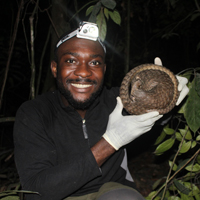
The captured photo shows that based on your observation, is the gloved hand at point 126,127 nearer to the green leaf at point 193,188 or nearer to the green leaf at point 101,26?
the green leaf at point 101,26

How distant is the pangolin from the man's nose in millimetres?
414

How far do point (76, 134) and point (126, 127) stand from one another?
0.55 m

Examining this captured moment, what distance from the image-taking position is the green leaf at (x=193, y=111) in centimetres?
153

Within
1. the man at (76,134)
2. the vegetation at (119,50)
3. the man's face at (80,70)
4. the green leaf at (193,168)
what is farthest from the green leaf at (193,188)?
→ the man's face at (80,70)

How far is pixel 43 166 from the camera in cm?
160

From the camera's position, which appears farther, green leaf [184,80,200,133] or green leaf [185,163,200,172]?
green leaf [185,163,200,172]

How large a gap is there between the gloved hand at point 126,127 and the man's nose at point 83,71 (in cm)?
41

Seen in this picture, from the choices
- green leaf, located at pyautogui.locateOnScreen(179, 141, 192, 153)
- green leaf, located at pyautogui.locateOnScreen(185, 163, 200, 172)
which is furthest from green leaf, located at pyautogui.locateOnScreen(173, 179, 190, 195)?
green leaf, located at pyautogui.locateOnScreen(179, 141, 192, 153)

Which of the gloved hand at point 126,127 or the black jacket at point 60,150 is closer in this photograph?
the black jacket at point 60,150

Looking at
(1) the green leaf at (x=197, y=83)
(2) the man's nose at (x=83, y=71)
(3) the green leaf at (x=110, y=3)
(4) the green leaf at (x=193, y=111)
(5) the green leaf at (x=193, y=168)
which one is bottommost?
(5) the green leaf at (x=193, y=168)

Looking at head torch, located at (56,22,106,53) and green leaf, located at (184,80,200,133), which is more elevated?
head torch, located at (56,22,106,53)

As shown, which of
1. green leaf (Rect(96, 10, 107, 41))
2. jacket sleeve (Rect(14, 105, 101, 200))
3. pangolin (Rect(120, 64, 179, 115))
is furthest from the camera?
green leaf (Rect(96, 10, 107, 41))

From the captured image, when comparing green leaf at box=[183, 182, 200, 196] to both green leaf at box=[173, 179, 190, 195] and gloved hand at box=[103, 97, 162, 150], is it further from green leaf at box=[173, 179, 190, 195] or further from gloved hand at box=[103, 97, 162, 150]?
gloved hand at box=[103, 97, 162, 150]

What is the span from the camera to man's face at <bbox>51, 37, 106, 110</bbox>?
1.90 metres
